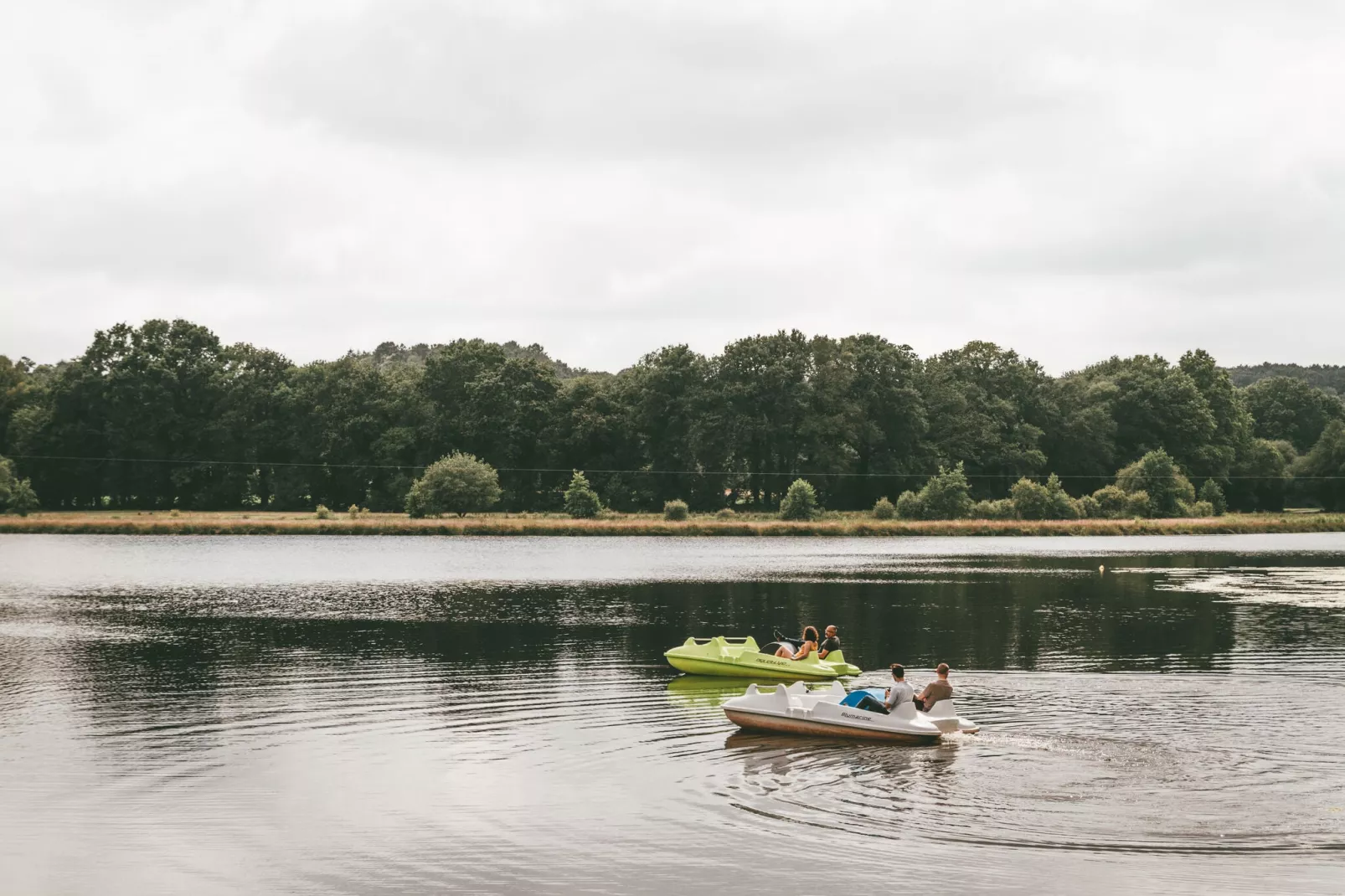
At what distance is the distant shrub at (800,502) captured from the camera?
129 meters

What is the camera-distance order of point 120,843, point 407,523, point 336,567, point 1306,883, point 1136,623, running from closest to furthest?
point 1306,883
point 120,843
point 1136,623
point 336,567
point 407,523

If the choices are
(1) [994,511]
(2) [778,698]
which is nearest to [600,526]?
(1) [994,511]

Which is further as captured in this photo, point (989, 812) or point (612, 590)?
point (612, 590)

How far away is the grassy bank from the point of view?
114875mm

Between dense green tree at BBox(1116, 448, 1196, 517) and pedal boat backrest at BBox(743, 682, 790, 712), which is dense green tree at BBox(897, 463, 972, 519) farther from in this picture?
pedal boat backrest at BBox(743, 682, 790, 712)

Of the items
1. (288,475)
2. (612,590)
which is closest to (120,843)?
(612,590)

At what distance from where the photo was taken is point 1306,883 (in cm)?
1515

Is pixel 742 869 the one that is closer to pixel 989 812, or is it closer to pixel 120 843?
pixel 989 812

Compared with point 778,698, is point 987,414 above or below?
above

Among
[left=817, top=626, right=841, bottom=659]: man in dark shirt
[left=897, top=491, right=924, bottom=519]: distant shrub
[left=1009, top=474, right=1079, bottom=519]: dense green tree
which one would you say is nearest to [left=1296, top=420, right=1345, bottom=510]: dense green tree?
[left=1009, top=474, right=1079, bottom=519]: dense green tree

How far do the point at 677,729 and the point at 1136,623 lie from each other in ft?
84.9

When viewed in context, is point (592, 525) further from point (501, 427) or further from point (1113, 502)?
point (1113, 502)

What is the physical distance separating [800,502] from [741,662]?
97.2 meters

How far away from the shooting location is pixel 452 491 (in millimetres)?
125125
